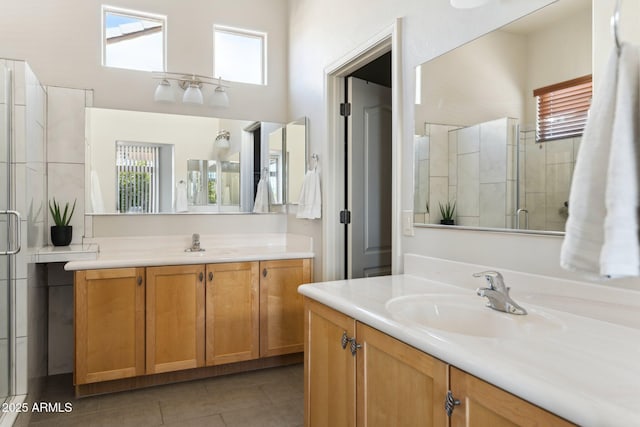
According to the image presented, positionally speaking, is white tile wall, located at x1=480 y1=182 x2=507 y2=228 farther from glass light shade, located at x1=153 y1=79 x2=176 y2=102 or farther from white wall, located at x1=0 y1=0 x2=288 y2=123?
glass light shade, located at x1=153 y1=79 x2=176 y2=102

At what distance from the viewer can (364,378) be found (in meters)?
1.40

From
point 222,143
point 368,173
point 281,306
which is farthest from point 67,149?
point 368,173

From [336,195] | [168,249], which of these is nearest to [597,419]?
[336,195]

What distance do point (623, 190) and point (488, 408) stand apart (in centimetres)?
57

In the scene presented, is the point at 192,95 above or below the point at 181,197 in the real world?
above

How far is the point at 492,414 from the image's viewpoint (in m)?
0.91

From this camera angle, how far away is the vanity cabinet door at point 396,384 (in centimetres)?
108

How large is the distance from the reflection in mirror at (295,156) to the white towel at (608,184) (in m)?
2.54

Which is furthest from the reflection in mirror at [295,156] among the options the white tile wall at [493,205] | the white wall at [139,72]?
the white tile wall at [493,205]

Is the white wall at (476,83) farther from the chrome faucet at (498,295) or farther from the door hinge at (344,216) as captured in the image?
the door hinge at (344,216)

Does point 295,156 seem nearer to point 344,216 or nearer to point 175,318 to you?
point 344,216

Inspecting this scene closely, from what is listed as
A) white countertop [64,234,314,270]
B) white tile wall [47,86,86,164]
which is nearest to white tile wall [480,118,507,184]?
white countertop [64,234,314,270]

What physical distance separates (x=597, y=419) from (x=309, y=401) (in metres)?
1.31

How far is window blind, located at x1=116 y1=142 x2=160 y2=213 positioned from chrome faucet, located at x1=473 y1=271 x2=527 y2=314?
253 cm
